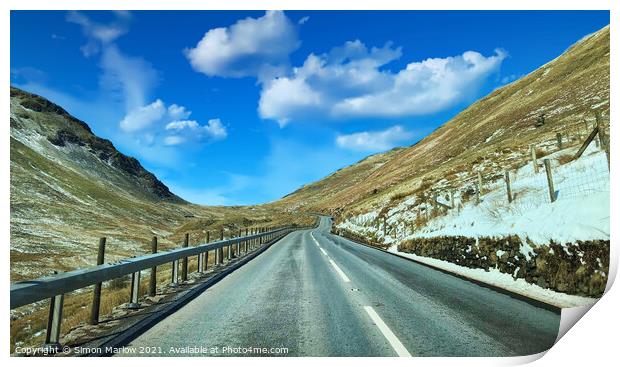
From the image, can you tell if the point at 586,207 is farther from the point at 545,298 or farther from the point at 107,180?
the point at 107,180

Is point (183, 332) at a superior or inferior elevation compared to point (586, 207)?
inferior

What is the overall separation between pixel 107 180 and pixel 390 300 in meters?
148

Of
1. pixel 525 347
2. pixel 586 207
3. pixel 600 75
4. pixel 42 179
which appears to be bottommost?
pixel 525 347

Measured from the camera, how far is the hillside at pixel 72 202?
36.7 m

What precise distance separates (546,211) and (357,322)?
7396mm

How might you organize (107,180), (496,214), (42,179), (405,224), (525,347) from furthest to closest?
(107,180), (42,179), (405,224), (496,214), (525,347)

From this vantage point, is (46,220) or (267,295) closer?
(267,295)

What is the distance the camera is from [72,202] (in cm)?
8081

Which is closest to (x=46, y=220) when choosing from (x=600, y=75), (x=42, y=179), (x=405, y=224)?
(x=42, y=179)

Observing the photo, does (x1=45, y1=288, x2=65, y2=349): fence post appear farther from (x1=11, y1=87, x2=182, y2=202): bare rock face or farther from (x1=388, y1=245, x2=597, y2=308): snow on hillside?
(x1=11, y1=87, x2=182, y2=202): bare rock face

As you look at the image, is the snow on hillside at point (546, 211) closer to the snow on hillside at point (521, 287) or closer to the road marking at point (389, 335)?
the snow on hillside at point (521, 287)

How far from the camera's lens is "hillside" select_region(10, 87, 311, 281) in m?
36.7

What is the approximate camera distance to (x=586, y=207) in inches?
370

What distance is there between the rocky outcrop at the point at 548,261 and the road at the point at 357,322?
1188mm
